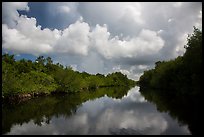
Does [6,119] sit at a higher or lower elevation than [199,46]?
lower

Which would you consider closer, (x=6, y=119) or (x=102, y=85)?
(x=6, y=119)

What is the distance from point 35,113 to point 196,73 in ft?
71.2

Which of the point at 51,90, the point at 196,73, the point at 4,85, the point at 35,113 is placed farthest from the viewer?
the point at 51,90

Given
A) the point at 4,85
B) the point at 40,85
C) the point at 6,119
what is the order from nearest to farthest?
1. the point at 6,119
2. the point at 4,85
3. the point at 40,85

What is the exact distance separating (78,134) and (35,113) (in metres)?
15.1

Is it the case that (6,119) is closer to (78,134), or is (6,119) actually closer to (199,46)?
(78,134)

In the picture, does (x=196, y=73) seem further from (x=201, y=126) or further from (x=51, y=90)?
(x=51, y=90)

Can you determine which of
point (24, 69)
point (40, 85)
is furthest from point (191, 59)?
point (24, 69)

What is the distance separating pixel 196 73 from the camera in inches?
1596

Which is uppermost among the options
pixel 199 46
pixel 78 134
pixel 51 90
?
pixel 199 46

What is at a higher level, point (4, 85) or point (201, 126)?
point (4, 85)

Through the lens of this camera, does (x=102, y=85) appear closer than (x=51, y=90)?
No

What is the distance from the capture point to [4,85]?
4897 cm

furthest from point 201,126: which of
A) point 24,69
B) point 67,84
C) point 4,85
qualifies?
point 24,69
